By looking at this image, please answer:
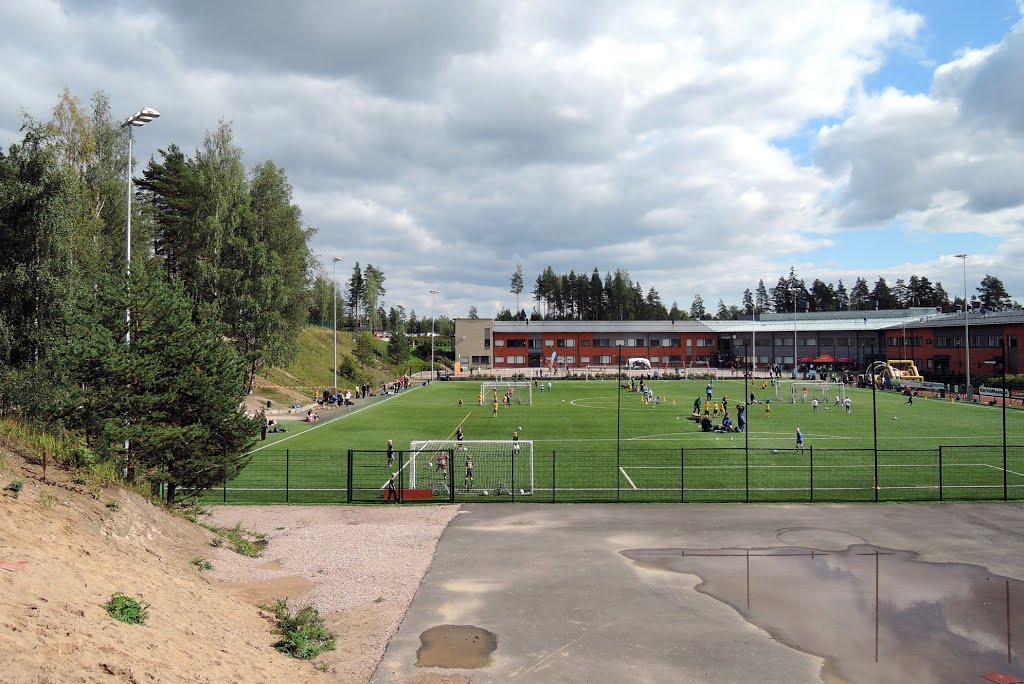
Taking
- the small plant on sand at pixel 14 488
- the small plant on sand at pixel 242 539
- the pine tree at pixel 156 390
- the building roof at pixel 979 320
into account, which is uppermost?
the building roof at pixel 979 320

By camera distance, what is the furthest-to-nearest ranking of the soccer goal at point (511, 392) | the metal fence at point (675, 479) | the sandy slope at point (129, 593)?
the soccer goal at point (511, 392)
the metal fence at point (675, 479)
the sandy slope at point (129, 593)

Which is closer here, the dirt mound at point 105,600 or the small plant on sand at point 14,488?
the dirt mound at point 105,600

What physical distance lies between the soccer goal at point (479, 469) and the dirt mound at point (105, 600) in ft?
36.6

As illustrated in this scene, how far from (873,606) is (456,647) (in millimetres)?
9205

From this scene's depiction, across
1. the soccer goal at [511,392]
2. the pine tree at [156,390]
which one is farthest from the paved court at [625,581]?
the soccer goal at [511,392]

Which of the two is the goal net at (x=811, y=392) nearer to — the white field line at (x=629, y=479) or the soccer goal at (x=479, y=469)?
the white field line at (x=629, y=479)

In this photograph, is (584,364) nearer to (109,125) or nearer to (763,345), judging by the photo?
(763,345)

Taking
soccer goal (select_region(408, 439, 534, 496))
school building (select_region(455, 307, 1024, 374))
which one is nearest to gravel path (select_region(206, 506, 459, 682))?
soccer goal (select_region(408, 439, 534, 496))

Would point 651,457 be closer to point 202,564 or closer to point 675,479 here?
point 675,479

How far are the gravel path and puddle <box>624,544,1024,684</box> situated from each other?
21.3ft

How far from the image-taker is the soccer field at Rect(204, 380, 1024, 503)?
997 inches

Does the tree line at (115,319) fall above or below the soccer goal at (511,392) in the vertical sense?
above

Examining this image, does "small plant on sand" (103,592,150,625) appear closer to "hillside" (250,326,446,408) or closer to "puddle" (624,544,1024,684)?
"puddle" (624,544,1024,684)

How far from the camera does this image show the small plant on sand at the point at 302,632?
1177 centimetres
